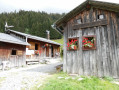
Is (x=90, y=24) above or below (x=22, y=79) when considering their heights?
above

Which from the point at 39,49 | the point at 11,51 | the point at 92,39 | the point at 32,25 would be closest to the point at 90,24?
the point at 92,39

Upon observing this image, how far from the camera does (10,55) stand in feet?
32.1

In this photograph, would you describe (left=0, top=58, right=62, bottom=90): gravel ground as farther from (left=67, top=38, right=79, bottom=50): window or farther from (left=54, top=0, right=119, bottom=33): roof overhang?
(left=54, top=0, right=119, bottom=33): roof overhang

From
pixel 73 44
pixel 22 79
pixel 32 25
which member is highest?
pixel 32 25

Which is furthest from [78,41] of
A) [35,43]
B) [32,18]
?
[32,18]

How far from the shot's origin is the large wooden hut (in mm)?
4949

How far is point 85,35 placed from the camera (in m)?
5.73

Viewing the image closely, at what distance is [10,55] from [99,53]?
28.7ft

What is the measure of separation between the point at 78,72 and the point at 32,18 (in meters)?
51.6

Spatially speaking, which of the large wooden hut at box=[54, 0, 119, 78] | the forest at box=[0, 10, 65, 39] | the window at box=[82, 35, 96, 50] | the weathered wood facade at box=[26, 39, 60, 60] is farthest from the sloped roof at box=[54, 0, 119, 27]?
the forest at box=[0, 10, 65, 39]

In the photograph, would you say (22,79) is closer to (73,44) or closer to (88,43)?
(73,44)

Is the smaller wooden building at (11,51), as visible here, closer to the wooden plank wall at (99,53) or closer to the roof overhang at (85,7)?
the roof overhang at (85,7)

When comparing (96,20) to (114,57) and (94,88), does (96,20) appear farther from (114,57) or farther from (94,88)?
(94,88)

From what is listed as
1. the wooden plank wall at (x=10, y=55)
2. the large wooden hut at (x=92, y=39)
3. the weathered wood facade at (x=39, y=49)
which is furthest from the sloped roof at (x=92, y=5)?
the weathered wood facade at (x=39, y=49)
